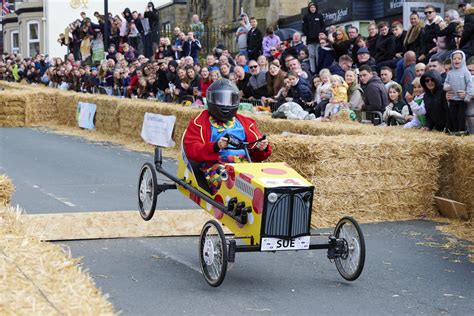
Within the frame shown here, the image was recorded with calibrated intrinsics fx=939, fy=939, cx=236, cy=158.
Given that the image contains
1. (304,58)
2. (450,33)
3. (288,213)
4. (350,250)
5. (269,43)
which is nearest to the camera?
(288,213)

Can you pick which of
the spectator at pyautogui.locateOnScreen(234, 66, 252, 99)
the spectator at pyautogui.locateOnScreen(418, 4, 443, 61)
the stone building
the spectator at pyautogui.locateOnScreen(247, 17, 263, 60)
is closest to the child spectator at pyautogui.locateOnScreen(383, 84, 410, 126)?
the spectator at pyautogui.locateOnScreen(418, 4, 443, 61)

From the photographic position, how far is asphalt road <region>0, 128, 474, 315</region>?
280 inches

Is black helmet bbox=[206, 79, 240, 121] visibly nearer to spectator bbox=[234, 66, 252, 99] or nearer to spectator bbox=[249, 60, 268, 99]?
spectator bbox=[249, 60, 268, 99]

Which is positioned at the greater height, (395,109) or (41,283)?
(395,109)

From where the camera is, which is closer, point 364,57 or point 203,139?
point 203,139

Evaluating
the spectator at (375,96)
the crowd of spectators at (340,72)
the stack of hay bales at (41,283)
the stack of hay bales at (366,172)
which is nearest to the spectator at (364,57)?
the crowd of spectators at (340,72)

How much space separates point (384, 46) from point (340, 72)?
3.42 ft

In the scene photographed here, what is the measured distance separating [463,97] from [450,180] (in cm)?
174

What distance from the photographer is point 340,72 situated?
18.4 m

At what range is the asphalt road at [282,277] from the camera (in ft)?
23.3

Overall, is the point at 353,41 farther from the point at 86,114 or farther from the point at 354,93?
the point at 86,114

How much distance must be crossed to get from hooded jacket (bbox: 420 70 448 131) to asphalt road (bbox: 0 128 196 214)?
11.5ft

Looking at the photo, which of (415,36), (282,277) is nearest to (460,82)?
(415,36)

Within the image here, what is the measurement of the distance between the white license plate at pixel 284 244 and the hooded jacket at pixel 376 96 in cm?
778
